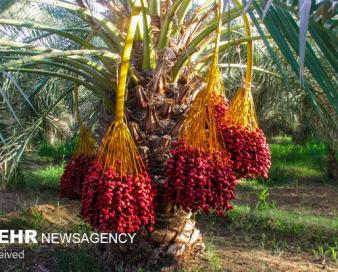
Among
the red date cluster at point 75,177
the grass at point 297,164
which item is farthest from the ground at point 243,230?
the grass at point 297,164

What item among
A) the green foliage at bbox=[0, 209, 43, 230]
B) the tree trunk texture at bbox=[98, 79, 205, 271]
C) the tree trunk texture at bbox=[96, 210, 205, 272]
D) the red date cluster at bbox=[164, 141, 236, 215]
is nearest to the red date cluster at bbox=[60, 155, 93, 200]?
the tree trunk texture at bbox=[98, 79, 205, 271]

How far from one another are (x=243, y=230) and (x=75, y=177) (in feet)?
7.16

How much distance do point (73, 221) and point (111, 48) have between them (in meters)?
2.30

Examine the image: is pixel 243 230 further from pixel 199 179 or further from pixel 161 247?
pixel 199 179

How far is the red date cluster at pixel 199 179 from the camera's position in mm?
1968

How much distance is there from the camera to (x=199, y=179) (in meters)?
1.97

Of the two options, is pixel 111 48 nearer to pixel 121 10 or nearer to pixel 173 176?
pixel 121 10

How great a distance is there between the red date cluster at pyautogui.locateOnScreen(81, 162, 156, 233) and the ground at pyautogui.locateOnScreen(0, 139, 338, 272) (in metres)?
1.02

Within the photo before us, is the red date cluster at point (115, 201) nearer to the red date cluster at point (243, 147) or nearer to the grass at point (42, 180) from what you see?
the red date cluster at point (243, 147)

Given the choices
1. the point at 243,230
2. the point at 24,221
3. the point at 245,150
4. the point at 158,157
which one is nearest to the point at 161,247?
the point at 158,157

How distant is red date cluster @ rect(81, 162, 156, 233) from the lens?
191cm

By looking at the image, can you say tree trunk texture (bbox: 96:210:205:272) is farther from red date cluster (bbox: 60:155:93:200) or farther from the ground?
red date cluster (bbox: 60:155:93:200)

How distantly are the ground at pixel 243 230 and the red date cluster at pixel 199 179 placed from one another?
1.01 m

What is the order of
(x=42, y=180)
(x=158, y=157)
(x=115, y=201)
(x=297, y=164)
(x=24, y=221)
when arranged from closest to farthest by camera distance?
1. (x=115, y=201)
2. (x=158, y=157)
3. (x=24, y=221)
4. (x=42, y=180)
5. (x=297, y=164)
